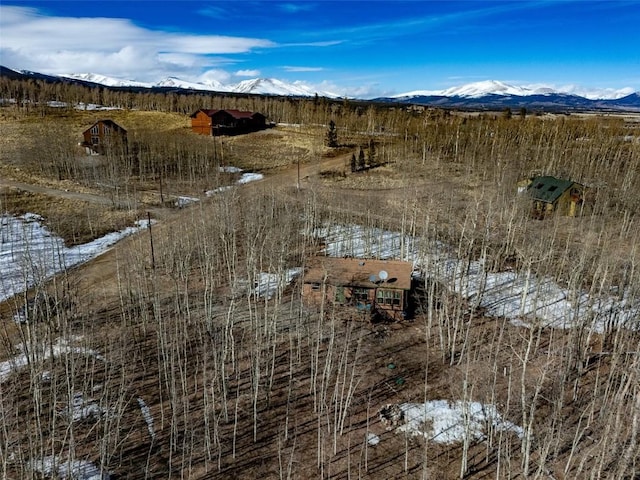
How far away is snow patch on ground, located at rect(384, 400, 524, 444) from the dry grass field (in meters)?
0.30

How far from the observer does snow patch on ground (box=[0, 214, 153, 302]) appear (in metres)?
33.2

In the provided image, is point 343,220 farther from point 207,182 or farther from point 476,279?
point 207,182

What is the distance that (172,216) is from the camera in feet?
159

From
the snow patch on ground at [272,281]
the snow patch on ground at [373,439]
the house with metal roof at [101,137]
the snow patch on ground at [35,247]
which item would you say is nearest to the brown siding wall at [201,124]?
the house with metal roof at [101,137]

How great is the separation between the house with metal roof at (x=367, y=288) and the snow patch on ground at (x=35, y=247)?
60.2 feet

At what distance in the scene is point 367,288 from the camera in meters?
29.2

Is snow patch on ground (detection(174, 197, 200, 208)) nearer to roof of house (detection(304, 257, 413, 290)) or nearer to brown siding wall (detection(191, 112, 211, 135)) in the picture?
roof of house (detection(304, 257, 413, 290))

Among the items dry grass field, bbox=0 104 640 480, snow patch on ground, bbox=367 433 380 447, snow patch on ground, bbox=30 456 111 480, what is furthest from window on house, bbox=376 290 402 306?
snow patch on ground, bbox=30 456 111 480

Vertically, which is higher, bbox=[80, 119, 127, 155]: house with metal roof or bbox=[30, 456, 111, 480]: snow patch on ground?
bbox=[80, 119, 127, 155]: house with metal roof

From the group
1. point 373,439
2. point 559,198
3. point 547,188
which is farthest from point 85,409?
point 547,188

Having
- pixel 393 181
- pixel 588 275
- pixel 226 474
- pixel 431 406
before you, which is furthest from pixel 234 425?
pixel 393 181

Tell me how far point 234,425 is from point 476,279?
73.4 ft

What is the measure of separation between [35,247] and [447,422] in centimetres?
3629

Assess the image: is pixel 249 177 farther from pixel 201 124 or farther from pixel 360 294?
pixel 360 294
